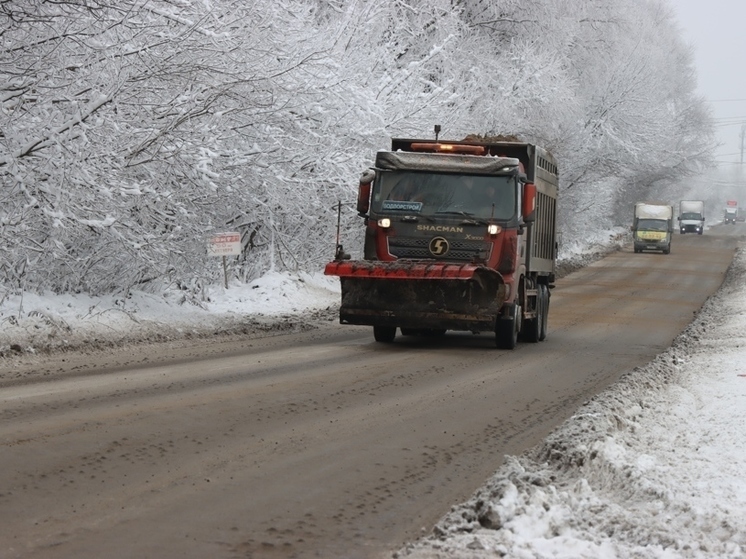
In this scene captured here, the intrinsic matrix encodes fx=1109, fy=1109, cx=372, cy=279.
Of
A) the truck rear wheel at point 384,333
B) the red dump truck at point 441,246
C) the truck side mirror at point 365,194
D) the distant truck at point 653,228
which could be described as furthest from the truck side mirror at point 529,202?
the distant truck at point 653,228

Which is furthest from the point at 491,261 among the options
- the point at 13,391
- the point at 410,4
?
the point at 410,4

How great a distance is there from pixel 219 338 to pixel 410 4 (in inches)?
613

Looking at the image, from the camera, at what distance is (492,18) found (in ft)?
113

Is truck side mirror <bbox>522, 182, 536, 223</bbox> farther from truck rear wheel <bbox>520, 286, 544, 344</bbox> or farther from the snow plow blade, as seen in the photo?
truck rear wheel <bbox>520, 286, 544, 344</bbox>

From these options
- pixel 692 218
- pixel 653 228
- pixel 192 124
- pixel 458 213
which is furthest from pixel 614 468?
pixel 692 218

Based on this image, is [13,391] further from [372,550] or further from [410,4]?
[410,4]

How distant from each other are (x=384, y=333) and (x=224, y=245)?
3363 mm

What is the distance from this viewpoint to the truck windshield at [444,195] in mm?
15742

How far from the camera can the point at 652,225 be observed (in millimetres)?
61250

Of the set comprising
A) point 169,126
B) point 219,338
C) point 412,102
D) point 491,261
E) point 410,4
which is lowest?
point 219,338

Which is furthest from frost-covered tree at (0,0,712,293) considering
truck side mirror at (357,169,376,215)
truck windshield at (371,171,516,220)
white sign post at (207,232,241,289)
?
truck windshield at (371,171,516,220)

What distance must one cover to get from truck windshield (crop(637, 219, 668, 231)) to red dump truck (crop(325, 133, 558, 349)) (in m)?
46.5

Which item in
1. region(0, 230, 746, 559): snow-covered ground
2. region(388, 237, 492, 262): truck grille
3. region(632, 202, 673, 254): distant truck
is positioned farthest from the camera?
region(632, 202, 673, 254): distant truck

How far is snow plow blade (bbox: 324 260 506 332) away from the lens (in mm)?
15016
